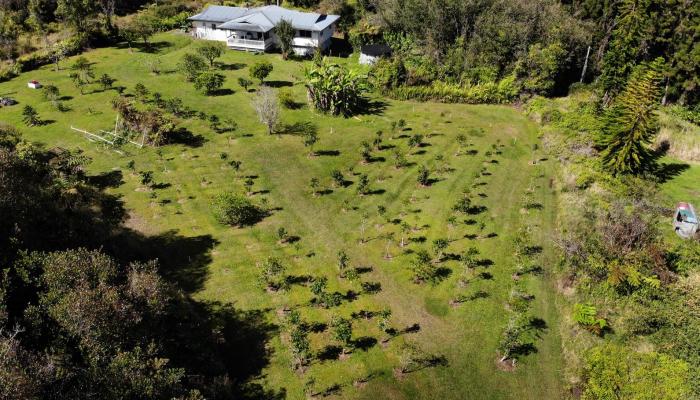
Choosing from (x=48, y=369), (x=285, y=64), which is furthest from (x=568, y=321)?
(x=285, y=64)

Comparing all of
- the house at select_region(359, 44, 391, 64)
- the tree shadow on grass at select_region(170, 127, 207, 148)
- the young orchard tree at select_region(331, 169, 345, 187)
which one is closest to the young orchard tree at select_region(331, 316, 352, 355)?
the young orchard tree at select_region(331, 169, 345, 187)

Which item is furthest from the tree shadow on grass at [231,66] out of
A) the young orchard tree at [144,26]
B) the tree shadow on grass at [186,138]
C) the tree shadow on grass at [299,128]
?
the tree shadow on grass at [186,138]

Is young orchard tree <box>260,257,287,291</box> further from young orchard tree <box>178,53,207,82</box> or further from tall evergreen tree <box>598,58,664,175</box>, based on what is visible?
young orchard tree <box>178,53,207,82</box>

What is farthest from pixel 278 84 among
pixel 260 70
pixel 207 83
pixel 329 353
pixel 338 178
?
pixel 329 353

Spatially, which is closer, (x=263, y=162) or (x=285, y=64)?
(x=263, y=162)

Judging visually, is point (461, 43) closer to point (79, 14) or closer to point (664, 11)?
point (664, 11)

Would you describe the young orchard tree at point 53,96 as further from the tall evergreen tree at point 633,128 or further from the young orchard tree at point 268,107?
the tall evergreen tree at point 633,128
